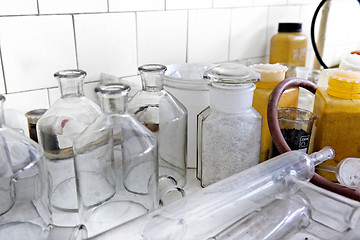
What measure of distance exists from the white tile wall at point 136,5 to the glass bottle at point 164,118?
0.76ft

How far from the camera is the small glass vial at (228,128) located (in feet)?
1.89

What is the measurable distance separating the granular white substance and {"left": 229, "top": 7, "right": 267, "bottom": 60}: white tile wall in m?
0.44

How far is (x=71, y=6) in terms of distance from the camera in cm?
69

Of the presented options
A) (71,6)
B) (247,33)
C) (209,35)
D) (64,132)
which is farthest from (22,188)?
(247,33)

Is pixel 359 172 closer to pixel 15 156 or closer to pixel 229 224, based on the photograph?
pixel 229 224

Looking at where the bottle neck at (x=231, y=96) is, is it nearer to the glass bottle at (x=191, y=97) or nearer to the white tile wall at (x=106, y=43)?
the glass bottle at (x=191, y=97)

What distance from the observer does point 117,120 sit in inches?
19.5

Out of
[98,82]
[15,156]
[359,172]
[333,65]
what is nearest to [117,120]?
[15,156]

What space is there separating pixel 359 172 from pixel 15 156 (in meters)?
0.53

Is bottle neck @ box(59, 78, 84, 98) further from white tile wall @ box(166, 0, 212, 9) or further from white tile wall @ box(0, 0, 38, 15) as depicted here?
white tile wall @ box(166, 0, 212, 9)

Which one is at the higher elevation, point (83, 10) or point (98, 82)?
point (83, 10)

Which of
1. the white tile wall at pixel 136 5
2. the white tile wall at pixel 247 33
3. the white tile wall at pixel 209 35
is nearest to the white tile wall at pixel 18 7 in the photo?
the white tile wall at pixel 136 5

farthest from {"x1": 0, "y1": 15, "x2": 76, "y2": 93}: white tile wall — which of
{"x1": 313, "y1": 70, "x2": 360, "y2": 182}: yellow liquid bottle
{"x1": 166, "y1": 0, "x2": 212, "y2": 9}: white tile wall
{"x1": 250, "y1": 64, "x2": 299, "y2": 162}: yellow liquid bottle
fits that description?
{"x1": 313, "y1": 70, "x2": 360, "y2": 182}: yellow liquid bottle

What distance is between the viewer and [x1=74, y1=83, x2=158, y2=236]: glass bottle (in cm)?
49
